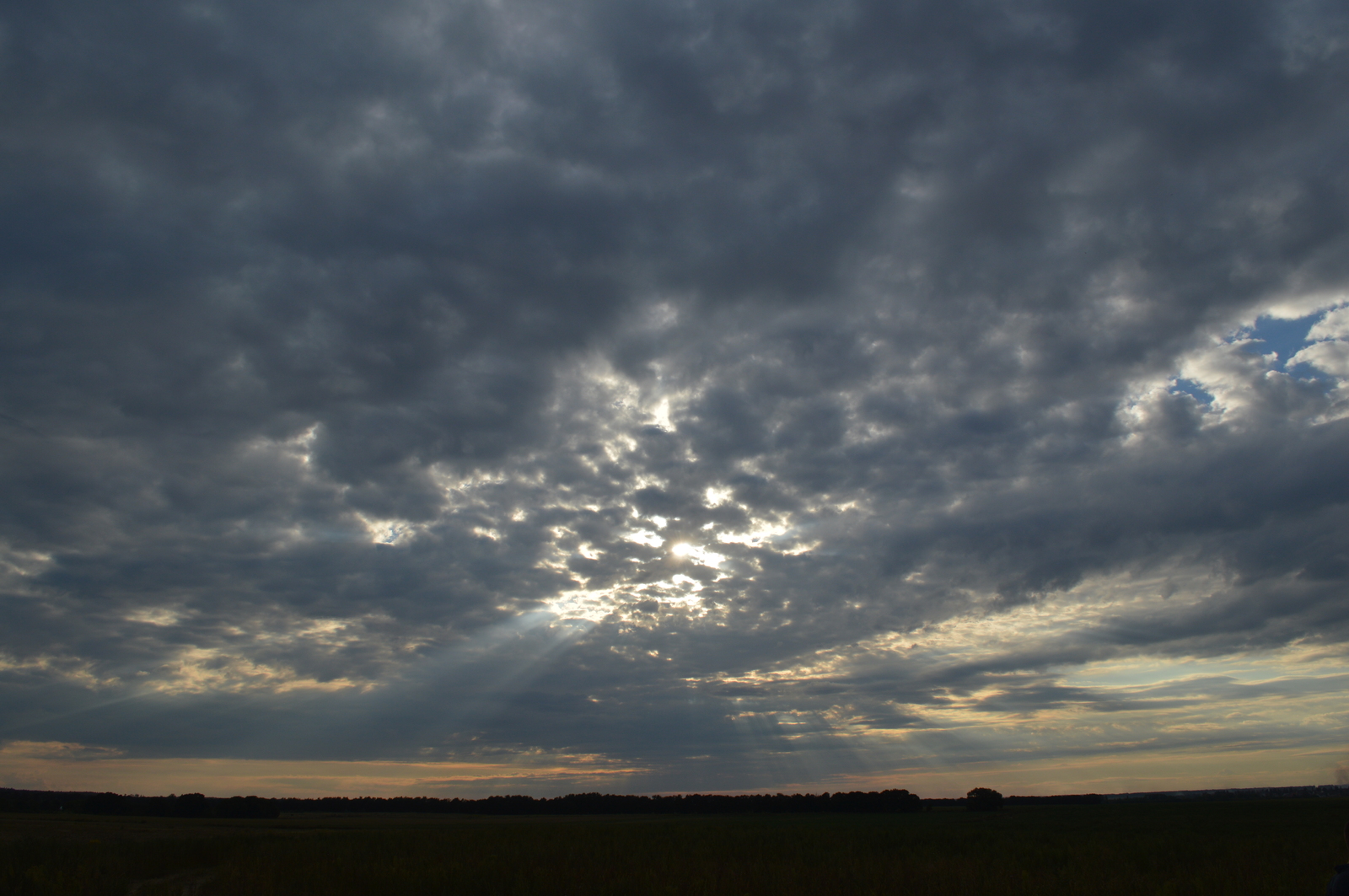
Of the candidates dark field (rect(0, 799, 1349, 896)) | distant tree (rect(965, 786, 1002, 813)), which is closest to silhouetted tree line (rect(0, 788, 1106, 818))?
distant tree (rect(965, 786, 1002, 813))

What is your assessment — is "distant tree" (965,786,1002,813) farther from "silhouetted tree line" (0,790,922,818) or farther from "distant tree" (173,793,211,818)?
"distant tree" (173,793,211,818)

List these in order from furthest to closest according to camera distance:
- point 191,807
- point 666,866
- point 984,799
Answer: point 984,799 → point 191,807 → point 666,866

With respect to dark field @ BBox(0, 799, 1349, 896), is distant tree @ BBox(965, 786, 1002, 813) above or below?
below

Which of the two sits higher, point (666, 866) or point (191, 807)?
point (666, 866)

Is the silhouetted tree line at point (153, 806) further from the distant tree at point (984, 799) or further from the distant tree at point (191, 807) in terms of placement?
the distant tree at point (984, 799)

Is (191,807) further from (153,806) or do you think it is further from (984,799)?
(984,799)

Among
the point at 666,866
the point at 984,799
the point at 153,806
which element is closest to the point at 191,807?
the point at 153,806

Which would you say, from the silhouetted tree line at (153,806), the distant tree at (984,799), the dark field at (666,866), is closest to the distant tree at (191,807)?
the silhouetted tree line at (153,806)

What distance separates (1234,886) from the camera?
16531mm

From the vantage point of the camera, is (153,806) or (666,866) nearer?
(666,866)

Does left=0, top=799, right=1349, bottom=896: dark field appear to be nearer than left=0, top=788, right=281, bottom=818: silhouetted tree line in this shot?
Yes

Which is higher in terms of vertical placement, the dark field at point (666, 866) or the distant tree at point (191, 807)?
the dark field at point (666, 866)

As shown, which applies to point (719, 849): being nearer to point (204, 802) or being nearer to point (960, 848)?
point (960, 848)

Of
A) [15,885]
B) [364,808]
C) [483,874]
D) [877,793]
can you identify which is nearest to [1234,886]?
[483,874]
